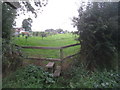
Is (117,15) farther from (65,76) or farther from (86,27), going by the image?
(65,76)

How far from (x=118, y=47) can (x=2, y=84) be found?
12.5ft

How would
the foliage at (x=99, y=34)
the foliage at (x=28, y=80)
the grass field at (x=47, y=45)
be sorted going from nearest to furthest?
the foliage at (x=28, y=80) → the foliage at (x=99, y=34) → the grass field at (x=47, y=45)

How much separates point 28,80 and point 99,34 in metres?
2.68

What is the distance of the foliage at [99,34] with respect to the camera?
2.78 metres

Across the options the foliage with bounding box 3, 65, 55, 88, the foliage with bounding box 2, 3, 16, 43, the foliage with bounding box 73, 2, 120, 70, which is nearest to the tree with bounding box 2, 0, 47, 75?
Result: the foliage with bounding box 2, 3, 16, 43

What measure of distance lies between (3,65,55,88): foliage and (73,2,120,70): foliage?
161 cm

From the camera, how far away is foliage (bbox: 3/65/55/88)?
1891mm

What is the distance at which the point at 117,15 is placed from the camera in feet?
9.62

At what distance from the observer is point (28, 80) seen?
2.05 metres

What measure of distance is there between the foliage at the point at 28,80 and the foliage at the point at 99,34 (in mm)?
1612

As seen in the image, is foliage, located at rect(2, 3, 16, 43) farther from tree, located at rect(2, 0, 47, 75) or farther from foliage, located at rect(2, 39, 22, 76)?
foliage, located at rect(2, 39, 22, 76)

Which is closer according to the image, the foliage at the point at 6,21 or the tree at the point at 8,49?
the tree at the point at 8,49

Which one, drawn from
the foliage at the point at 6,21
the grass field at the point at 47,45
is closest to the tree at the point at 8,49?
the foliage at the point at 6,21

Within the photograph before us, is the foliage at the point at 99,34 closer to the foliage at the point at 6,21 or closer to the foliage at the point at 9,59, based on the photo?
the foliage at the point at 9,59
